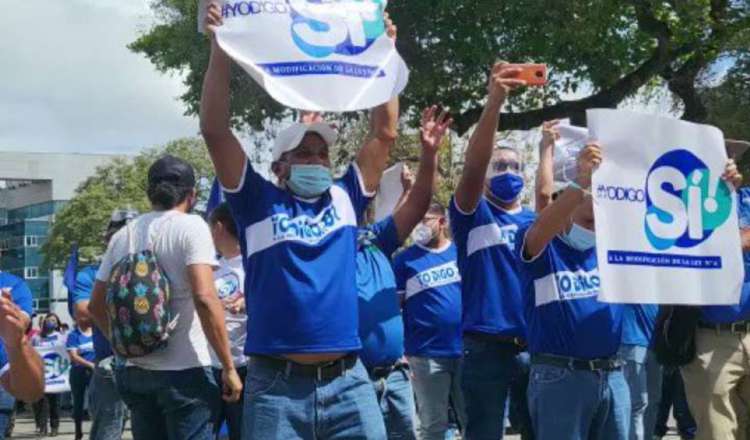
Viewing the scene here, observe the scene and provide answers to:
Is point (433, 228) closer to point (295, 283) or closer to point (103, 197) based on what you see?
point (295, 283)

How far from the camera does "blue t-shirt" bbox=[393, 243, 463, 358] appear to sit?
8.43m

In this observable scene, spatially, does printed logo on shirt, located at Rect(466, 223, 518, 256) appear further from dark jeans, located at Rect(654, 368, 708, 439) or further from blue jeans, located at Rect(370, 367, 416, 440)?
dark jeans, located at Rect(654, 368, 708, 439)

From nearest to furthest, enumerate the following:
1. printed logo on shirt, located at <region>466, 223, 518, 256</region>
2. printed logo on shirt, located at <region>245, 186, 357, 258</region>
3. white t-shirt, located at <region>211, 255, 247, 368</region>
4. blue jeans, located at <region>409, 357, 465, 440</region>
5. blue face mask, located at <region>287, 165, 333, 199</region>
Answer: printed logo on shirt, located at <region>245, 186, 357, 258</region>
blue face mask, located at <region>287, 165, 333, 199</region>
printed logo on shirt, located at <region>466, 223, 518, 256</region>
white t-shirt, located at <region>211, 255, 247, 368</region>
blue jeans, located at <region>409, 357, 465, 440</region>

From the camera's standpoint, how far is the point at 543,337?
616cm

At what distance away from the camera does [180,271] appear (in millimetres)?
6371

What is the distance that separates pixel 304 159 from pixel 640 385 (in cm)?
448

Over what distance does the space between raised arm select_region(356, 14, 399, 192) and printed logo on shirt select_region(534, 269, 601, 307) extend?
1115mm

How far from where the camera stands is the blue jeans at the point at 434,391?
833 centimetres

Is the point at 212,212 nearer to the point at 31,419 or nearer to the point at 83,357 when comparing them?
the point at 83,357

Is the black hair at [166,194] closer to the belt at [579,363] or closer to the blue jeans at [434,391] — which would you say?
the belt at [579,363]

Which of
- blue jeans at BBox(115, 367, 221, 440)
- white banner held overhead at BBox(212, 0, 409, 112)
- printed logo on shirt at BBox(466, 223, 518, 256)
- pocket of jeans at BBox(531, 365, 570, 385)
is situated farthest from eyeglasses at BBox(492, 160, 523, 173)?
blue jeans at BBox(115, 367, 221, 440)

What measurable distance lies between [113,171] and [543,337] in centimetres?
5655

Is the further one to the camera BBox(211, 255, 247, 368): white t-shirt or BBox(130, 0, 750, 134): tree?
BBox(130, 0, 750, 134): tree

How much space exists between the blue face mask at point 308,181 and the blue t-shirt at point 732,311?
12.3 feet
